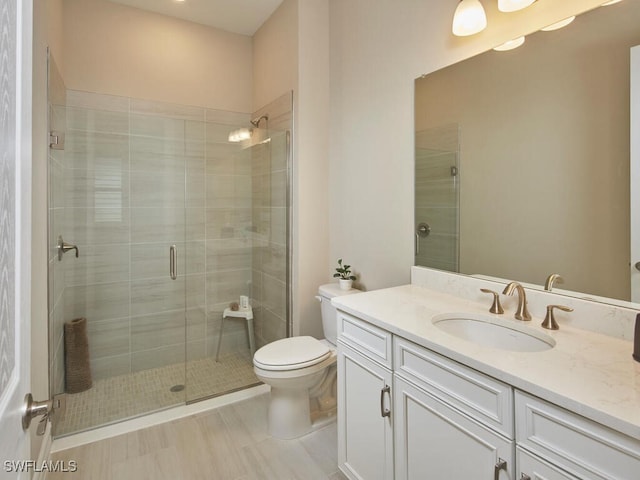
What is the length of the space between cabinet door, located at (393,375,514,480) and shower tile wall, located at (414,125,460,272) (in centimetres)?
77

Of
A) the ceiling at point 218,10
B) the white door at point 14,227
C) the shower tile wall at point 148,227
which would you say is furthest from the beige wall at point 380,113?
the white door at point 14,227

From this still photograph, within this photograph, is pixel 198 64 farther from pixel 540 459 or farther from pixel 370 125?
pixel 540 459

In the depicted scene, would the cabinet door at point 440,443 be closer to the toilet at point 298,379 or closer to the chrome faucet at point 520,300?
the chrome faucet at point 520,300

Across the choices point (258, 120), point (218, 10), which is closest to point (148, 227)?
point (258, 120)

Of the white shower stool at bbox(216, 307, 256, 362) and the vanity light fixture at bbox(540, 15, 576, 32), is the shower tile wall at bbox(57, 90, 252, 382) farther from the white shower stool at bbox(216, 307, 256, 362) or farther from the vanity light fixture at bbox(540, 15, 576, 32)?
the vanity light fixture at bbox(540, 15, 576, 32)

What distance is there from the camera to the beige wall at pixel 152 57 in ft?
8.53

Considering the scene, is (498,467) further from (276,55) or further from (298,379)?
(276,55)

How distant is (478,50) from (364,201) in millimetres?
1047

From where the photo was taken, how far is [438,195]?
183cm

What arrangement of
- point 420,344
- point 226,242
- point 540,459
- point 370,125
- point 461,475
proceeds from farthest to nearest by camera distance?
point 226,242 → point 370,125 → point 420,344 → point 461,475 → point 540,459

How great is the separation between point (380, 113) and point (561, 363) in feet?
5.48

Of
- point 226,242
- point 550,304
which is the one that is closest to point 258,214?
point 226,242

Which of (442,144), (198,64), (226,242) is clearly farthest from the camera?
(198,64)

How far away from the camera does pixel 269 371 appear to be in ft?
6.27
